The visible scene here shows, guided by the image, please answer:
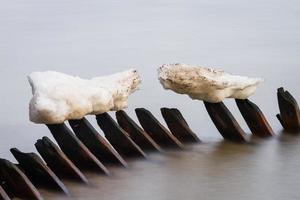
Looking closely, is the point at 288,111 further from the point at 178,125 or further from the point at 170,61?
the point at 170,61

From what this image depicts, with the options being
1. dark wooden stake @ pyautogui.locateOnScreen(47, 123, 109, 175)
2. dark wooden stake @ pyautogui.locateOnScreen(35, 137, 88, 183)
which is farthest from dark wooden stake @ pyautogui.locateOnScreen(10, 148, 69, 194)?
dark wooden stake @ pyautogui.locateOnScreen(47, 123, 109, 175)

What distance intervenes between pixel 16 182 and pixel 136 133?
0.99 m

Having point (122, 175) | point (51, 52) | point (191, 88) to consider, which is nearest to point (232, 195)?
point (122, 175)

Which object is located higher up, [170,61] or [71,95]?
[170,61]

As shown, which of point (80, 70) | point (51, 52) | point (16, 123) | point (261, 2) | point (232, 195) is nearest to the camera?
point (232, 195)

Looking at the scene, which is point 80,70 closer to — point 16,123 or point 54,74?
point 16,123

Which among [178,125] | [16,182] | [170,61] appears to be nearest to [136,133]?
[178,125]

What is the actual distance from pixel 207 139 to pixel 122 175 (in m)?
0.89

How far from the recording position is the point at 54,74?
432 centimetres

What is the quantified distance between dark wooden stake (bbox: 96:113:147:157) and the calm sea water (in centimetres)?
8

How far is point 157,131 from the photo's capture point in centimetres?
465

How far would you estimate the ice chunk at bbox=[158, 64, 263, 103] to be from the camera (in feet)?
15.3

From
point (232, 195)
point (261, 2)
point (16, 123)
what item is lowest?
point (232, 195)

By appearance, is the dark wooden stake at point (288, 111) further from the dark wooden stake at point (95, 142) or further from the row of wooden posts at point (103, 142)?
the dark wooden stake at point (95, 142)
